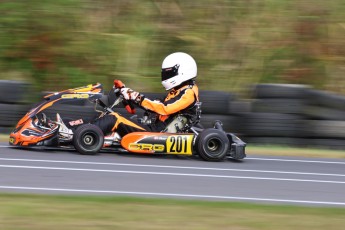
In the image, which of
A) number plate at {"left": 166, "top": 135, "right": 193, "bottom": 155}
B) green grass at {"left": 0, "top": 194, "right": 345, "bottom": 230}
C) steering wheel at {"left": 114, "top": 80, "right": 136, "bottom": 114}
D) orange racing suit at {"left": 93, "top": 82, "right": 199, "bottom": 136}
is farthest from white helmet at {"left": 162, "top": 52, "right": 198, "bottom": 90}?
green grass at {"left": 0, "top": 194, "right": 345, "bottom": 230}

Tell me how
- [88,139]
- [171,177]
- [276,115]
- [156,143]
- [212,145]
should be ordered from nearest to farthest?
[171,177], [88,139], [156,143], [212,145], [276,115]

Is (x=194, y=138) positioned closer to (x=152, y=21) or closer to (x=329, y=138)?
(x=329, y=138)

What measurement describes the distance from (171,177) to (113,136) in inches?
62.9

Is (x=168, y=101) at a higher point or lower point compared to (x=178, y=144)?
higher

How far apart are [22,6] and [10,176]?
7386mm

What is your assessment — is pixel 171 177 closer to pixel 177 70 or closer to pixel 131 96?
pixel 131 96

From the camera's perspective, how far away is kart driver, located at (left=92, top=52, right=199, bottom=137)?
917cm

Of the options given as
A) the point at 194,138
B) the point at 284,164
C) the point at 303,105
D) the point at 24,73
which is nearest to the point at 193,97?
the point at 194,138

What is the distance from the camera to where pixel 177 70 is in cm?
932

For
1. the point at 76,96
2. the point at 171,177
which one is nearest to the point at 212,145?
the point at 171,177

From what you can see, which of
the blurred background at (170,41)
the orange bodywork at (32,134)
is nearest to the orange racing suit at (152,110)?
the orange bodywork at (32,134)

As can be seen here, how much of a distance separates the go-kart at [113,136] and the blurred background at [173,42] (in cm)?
335

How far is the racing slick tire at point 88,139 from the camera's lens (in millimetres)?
8859

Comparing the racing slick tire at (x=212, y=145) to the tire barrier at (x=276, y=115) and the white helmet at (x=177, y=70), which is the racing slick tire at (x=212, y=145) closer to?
the white helmet at (x=177, y=70)
